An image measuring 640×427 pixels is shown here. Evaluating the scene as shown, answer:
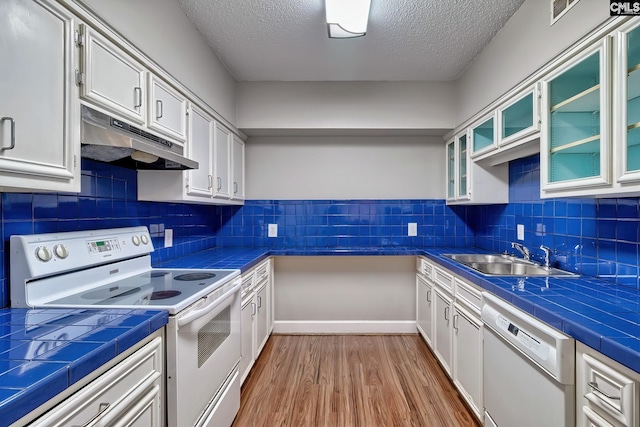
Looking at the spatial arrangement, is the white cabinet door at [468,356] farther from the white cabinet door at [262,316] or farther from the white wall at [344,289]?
the white cabinet door at [262,316]

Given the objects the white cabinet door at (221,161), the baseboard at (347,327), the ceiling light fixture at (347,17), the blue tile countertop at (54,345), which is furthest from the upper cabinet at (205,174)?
the baseboard at (347,327)

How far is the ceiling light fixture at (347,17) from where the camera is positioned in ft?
5.73

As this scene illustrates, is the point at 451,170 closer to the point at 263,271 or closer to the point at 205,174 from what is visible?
the point at 263,271

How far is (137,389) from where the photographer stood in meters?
0.99

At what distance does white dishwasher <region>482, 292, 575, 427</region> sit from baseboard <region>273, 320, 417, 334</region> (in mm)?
1519

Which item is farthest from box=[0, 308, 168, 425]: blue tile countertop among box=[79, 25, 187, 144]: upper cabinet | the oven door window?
box=[79, 25, 187, 144]: upper cabinet

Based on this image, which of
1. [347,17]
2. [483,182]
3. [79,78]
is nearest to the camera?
[79,78]

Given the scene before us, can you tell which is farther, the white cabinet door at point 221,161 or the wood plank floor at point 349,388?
the white cabinet door at point 221,161

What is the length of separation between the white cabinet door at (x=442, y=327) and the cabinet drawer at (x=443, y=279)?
6cm

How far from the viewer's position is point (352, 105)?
2.88 meters

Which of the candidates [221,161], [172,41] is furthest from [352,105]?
[172,41]

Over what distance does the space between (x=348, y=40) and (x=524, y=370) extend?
7.42 ft

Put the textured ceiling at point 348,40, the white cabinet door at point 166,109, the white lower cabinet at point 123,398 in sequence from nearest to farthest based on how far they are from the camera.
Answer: the white lower cabinet at point 123,398
the white cabinet door at point 166,109
the textured ceiling at point 348,40

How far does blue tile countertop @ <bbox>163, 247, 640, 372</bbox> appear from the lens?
2.96 feet
